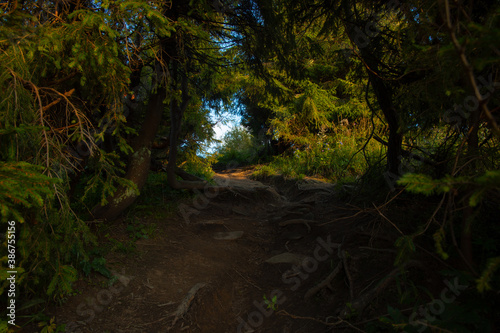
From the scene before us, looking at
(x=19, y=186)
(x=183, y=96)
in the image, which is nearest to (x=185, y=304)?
(x=19, y=186)

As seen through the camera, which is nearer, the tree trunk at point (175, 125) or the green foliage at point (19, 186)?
the green foliage at point (19, 186)

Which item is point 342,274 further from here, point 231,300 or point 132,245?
point 132,245

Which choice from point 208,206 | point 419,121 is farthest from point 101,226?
point 419,121

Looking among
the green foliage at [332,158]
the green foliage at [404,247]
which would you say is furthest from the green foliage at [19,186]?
the green foliage at [332,158]

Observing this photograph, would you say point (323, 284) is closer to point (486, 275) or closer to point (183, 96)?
point (486, 275)

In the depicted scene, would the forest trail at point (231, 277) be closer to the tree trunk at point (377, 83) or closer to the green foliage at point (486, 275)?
the tree trunk at point (377, 83)

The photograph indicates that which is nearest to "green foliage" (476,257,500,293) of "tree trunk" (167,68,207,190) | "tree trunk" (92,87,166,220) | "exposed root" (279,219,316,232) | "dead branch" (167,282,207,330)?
"dead branch" (167,282,207,330)

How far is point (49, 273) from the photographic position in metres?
2.76

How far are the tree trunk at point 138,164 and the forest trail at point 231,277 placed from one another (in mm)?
727

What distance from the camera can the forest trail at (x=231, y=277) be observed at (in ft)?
10.0

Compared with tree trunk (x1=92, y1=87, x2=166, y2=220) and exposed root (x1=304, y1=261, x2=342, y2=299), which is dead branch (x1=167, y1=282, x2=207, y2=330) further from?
tree trunk (x1=92, y1=87, x2=166, y2=220)

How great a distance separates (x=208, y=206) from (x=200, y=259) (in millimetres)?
1959

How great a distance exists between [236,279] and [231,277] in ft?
0.27

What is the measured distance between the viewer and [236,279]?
4.24 metres
